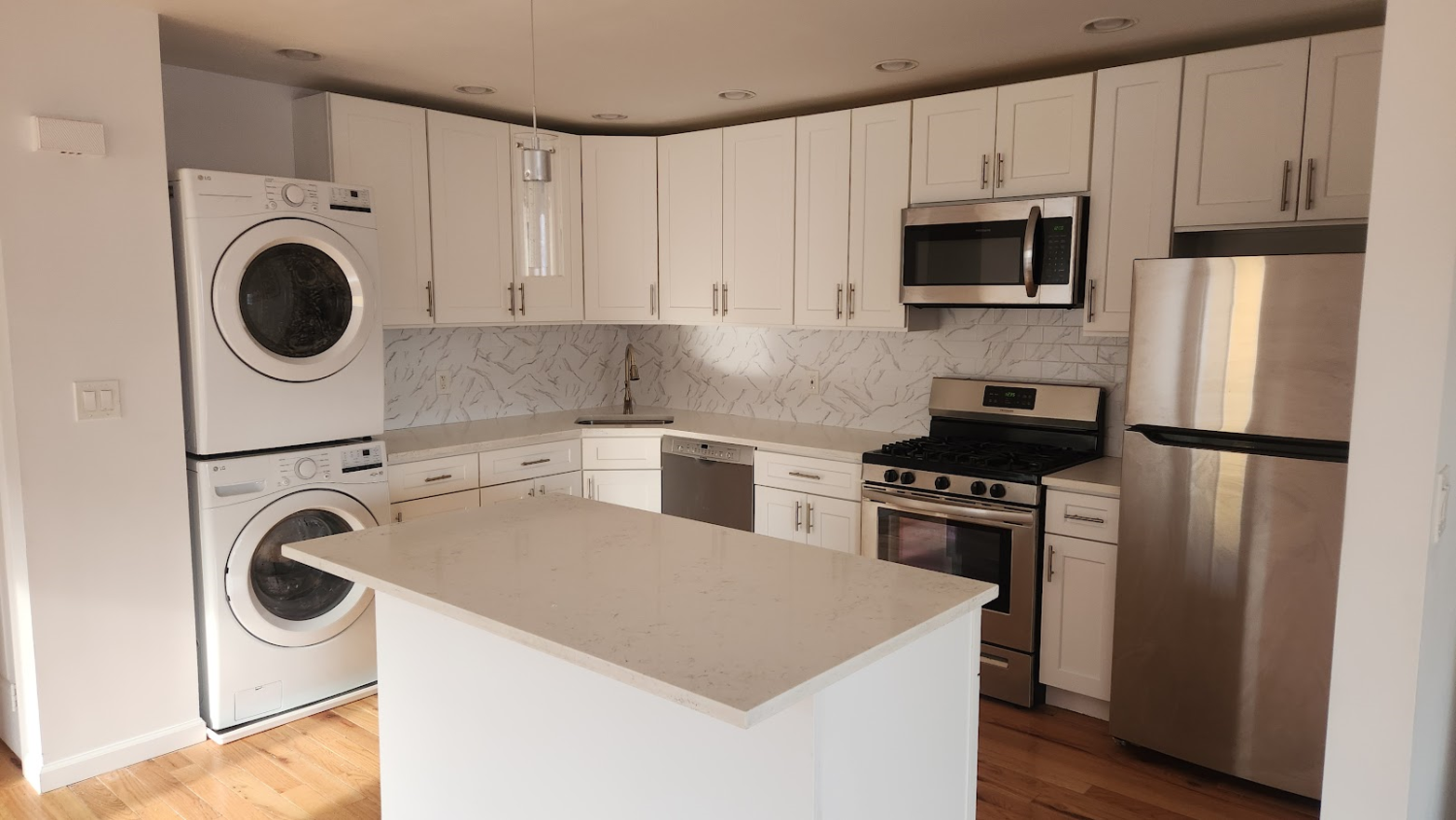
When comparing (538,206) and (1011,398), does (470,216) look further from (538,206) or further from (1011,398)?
(1011,398)

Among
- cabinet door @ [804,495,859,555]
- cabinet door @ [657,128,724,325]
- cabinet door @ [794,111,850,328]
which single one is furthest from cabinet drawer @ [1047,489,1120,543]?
cabinet door @ [657,128,724,325]

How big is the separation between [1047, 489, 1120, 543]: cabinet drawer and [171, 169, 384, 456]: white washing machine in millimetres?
2500

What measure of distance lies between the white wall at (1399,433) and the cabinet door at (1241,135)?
1464 mm

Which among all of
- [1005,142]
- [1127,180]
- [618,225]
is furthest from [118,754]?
[1127,180]

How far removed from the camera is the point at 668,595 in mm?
1938

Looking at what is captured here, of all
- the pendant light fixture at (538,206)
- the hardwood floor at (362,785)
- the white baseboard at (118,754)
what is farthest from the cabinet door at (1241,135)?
the white baseboard at (118,754)

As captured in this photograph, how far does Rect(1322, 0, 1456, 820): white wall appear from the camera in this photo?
1549 millimetres

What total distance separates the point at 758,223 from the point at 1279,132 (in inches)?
81.5

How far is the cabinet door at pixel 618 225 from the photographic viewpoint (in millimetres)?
4570

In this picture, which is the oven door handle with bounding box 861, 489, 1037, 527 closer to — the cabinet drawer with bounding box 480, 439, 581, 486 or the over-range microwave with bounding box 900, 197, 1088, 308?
the over-range microwave with bounding box 900, 197, 1088, 308

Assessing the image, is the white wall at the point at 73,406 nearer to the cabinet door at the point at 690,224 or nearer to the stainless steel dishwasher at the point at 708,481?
the stainless steel dishwasher at the point at 708,481

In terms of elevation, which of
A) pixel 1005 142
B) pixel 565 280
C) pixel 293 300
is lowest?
pixel 293 300

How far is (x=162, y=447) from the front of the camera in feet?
10.1

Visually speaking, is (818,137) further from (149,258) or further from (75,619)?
(75,619)
